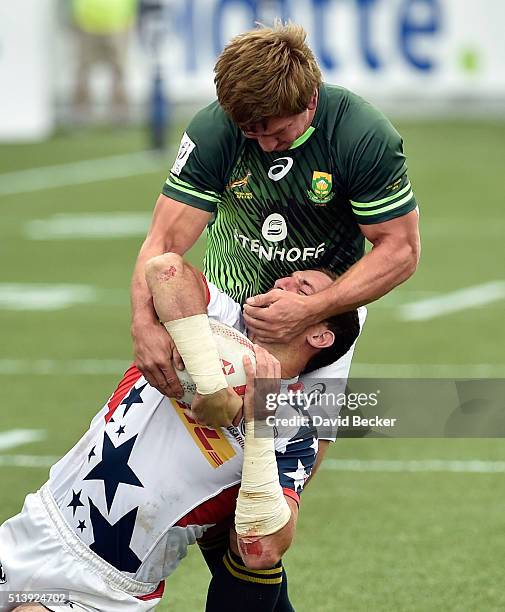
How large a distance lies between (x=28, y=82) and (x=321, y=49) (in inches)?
176

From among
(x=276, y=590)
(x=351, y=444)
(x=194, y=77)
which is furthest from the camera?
(x=194, y=77)

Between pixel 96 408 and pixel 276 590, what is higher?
pixel 276 590

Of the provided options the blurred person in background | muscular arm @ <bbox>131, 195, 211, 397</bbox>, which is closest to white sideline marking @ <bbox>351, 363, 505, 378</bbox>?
muscular arm @ <bbox>131, 195, 211, 397</bbox>

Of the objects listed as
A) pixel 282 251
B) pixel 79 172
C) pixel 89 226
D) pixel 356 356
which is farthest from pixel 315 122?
pixel 79 172

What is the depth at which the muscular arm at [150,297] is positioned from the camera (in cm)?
475

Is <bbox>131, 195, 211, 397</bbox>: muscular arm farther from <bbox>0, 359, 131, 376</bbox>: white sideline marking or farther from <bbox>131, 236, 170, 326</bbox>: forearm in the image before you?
<bbox>0, 359, 131, 376</bbox>: white sideline marking

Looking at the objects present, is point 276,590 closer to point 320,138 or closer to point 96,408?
point 320,138

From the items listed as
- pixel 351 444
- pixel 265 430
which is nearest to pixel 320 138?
pixel 265 430

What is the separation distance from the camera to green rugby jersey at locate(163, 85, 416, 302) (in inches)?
199

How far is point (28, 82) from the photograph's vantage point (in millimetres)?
21688

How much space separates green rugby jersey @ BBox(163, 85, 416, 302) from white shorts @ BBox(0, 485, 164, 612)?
1073mm

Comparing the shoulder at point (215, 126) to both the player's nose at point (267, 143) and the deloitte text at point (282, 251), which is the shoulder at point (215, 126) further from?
the deloitte text at point (282, 251)

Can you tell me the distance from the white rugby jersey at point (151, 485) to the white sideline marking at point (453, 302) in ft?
22.4

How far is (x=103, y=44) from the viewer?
23984 mm
